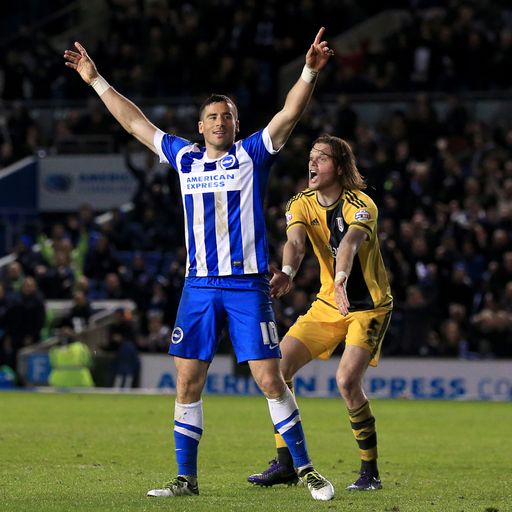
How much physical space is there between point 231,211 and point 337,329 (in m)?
1.58

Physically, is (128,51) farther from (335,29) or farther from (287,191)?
(287,191)

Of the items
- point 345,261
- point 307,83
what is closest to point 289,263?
point 345,261

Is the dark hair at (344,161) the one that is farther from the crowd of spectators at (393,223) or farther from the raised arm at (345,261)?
the crowd of spectators at (393,223)

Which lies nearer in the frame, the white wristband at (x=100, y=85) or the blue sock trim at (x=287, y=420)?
the blue sock trim at (x=287, y=420)

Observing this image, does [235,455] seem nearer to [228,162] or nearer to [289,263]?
[289,263]

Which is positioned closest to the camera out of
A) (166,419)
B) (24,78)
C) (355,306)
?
(355,306)

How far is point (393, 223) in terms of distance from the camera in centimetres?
2334

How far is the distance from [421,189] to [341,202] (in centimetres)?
1477

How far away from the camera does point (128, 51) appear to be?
31047 mm

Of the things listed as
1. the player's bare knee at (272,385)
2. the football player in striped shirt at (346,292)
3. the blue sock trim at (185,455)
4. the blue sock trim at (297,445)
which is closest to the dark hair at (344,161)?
the football player in striped shirt at (346,292)

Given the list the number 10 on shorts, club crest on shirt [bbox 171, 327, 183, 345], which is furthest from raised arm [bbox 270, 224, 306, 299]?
club crest on shirt [bbox 171, 327, 183, 345]

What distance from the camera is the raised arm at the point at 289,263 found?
343 inches

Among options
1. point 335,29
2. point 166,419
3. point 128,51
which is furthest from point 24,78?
point 166,419

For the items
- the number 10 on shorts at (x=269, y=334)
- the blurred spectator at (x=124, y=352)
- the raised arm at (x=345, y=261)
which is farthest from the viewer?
the blurred spectator at (x=124, y=352)
